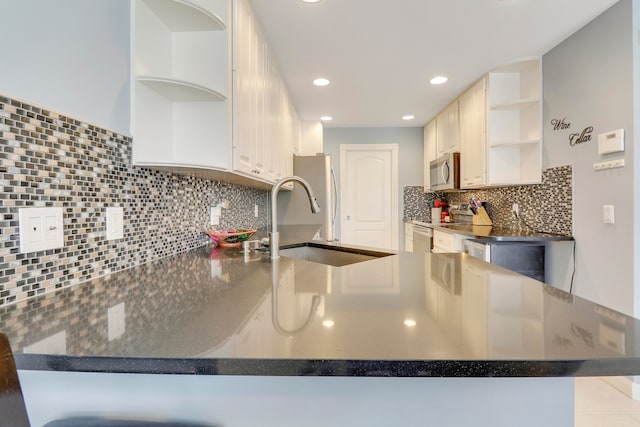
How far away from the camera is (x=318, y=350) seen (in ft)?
1.67

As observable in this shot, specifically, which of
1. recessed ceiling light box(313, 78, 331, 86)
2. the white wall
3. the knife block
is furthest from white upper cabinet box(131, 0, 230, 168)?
the knife block

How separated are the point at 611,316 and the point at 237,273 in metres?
1.00

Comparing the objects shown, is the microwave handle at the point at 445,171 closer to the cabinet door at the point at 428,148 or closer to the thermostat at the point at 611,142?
the cabinet door at the point at 428,148

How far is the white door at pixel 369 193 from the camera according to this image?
4.90 metres

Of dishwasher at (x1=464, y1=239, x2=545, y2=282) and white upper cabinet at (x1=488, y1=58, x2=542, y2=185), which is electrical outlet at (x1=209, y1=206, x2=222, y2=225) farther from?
white upper cabinet at (x1=488, y1=58, x2=542, y2=185)

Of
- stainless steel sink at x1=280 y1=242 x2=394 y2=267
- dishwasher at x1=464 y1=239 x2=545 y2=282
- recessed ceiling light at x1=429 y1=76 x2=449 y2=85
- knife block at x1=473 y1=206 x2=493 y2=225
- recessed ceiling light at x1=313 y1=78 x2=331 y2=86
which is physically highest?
recessed ceiling light at x1=429 y1=76 x2=449 y2=85

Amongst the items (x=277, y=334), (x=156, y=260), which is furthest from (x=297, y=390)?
(x=156, y=260)

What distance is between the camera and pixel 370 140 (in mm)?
4902

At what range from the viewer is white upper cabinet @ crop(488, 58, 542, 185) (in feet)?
8.94

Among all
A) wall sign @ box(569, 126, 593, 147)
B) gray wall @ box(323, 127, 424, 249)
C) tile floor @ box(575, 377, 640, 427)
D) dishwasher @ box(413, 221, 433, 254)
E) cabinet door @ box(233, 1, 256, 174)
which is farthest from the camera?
gray wall @ box(323, 127, 424, 249)

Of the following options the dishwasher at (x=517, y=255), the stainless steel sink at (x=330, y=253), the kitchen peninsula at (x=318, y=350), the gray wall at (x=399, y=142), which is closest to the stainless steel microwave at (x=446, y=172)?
the gray wall at (x=399, y=142)

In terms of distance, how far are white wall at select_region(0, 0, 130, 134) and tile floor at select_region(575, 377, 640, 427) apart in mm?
2639

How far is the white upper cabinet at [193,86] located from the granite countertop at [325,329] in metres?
0.67

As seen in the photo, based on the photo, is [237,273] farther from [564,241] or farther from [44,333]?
[564,241]
